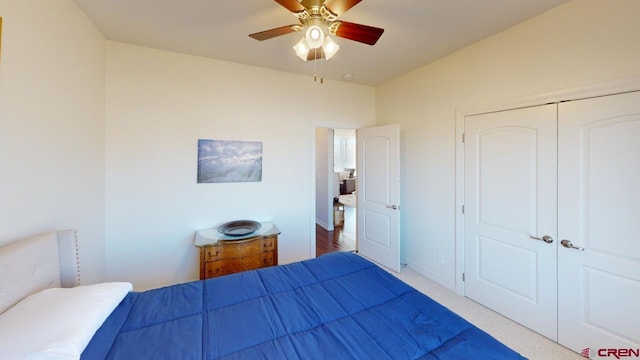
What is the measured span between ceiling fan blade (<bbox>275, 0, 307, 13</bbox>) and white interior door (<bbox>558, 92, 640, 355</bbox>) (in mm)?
2127

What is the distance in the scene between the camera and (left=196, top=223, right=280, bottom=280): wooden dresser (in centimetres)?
233

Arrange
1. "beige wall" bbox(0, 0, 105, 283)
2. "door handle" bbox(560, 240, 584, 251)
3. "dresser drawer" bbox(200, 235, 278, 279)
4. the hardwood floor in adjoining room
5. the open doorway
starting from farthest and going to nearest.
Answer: the open doorway
the hardwood floor in adjoining room
"dresser drawer" bbox(200, 235, 278, 279)
"door handle" bbox(560, 240, 584, 251)
"beige wall" bbox(0, 0, 105, 283)

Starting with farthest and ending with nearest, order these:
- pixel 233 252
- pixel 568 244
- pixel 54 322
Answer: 1. pixel 233 252
2. pixel 568 244
3. pixel 54 322

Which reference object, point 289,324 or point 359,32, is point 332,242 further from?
point 359,32

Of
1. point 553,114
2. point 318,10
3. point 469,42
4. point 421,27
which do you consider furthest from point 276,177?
point 553,114

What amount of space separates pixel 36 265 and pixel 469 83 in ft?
11.9

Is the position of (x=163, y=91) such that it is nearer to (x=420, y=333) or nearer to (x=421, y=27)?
(x=421, y=27)

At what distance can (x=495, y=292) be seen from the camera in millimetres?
2344

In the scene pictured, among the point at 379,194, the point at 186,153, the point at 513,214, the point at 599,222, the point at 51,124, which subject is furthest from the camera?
the point at 379,194

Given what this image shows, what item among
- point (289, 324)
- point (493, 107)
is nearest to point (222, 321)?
point (289, 324)

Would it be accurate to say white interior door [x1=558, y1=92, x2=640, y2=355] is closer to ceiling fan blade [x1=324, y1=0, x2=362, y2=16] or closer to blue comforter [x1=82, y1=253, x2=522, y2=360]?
blue comforter [x1=82, y1=253, x2=522, y2=360]

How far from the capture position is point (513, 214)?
220 centimetres

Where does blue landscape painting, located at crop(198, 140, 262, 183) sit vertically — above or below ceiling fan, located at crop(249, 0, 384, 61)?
below

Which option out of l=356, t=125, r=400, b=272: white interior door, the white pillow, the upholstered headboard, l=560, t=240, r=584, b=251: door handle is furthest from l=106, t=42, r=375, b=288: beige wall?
l=560, t=240, r=584, b=251: door handle
